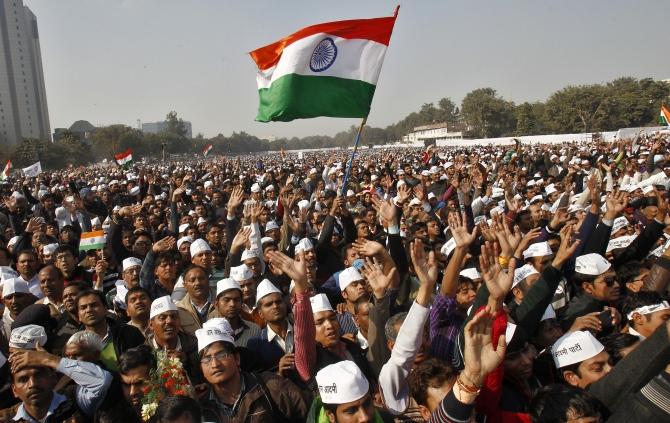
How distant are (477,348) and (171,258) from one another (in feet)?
14.0

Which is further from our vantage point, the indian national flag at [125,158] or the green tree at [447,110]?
the green tree at [447,110]

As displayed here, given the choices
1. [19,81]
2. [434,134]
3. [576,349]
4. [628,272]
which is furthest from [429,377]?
[19,81]

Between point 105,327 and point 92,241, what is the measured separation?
3.32 m

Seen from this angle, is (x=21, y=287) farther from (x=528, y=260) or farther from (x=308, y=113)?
(x=528, y=260)

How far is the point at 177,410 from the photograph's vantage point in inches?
102

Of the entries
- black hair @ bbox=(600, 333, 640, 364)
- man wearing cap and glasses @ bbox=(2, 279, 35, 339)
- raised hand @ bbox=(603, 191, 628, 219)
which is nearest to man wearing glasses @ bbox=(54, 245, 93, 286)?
Result: man wearing cap and glasses @ bbox=(2, 279, 35, 339)

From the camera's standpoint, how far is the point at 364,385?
102 inches

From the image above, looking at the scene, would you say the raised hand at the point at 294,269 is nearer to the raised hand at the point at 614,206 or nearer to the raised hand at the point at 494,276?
the raised hand at the point at 494,276

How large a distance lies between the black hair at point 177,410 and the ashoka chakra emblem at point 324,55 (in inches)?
182

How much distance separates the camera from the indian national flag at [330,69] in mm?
6199

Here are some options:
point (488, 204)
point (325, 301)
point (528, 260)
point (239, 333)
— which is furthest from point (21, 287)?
point (488, 204)

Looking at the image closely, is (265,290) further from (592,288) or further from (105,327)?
(592,288)

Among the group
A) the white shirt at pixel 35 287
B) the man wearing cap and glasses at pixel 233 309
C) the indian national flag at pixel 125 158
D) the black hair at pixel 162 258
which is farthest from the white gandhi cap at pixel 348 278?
the indian national flag at pixel 125 158

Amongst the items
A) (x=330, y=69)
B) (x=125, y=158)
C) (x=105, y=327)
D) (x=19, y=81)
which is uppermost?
(x=19, y=81)
